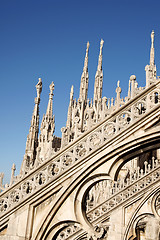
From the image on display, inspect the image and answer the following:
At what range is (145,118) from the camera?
22.5 feet

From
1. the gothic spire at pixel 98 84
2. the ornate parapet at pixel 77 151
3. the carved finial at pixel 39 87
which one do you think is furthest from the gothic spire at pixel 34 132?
the ornate parapet at pixel 77 151

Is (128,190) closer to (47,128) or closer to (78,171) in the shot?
(78,171)

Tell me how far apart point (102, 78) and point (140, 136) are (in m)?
25.6

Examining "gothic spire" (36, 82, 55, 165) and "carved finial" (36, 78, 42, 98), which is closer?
"carved finial" (36, 78, 42, 98)

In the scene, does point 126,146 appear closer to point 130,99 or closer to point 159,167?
point 130,99

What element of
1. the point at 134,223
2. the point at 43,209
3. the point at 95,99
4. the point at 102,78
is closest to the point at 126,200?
the point at 134,223

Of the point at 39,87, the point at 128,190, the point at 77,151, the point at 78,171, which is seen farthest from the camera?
the point at 39,87

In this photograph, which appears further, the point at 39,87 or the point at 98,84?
the point at 98,84

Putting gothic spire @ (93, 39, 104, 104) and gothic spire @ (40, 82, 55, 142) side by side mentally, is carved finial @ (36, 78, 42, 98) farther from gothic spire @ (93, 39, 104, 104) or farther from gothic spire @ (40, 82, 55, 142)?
gothic spire @ (93, 39, 104, 104)

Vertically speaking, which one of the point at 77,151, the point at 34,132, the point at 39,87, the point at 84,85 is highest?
the point at 84,85

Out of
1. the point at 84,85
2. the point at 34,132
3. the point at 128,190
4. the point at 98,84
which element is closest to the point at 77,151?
the point at 128,190

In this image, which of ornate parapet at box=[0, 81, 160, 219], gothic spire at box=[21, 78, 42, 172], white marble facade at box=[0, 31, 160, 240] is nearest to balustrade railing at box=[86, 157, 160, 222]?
white marble facade at box=[0, 31, 160, 240]

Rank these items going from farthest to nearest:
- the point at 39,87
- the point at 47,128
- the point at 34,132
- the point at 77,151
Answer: the point at 47,128
the point at 34,132
the point at 39,87
the point at 77,151

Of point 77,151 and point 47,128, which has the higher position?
point 47,128
